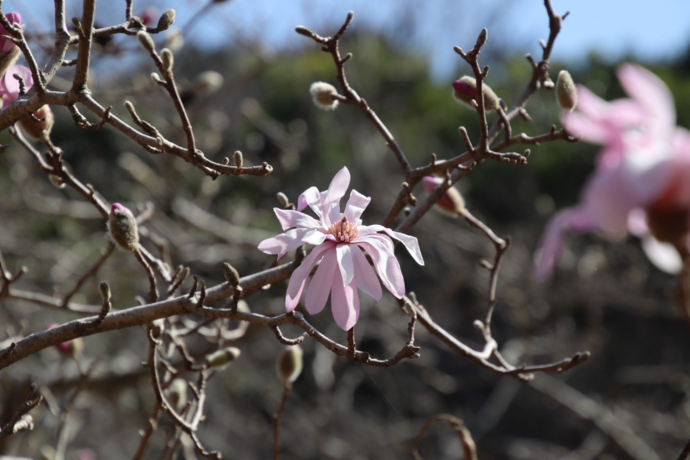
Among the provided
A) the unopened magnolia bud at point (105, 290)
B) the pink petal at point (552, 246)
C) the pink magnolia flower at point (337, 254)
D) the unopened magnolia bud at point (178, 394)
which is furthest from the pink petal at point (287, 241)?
the unopened magnolia bud at point (178, 394)

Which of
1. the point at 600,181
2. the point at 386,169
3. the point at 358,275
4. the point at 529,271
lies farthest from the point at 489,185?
the point at 600,181

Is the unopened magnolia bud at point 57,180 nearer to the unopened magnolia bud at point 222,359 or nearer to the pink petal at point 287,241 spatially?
the unopened magnolia bud at point 222,359

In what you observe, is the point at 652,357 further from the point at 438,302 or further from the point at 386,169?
the point at 386,169

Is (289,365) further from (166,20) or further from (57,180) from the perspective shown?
(166,20)

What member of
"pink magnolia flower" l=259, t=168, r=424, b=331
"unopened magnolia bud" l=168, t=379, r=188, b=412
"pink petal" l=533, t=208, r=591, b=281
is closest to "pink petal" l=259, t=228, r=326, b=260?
"pink magnolia flower" l=259, t=168, r=424, b=331

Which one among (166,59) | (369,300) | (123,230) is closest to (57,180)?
(123,230)

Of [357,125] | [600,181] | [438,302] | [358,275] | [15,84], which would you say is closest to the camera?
[600,181]
